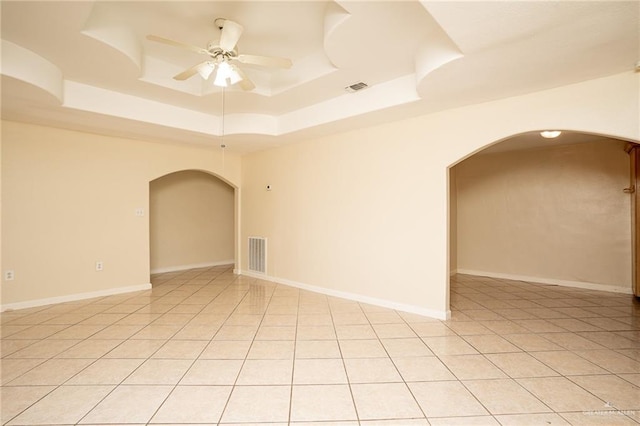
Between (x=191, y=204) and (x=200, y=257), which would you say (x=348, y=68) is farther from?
(x=200, y=257)

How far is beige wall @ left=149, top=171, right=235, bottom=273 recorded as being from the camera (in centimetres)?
672

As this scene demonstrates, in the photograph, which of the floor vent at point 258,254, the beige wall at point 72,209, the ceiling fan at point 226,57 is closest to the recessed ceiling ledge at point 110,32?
the ceiling fan at point 226,57

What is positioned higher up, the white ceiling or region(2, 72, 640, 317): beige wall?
the white ceiling

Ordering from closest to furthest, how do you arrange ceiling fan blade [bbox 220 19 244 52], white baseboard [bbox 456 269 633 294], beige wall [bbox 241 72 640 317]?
ceiling fan blade [bbox 220 19 244 52] → beige wall [bbox 241 72 640 317] → white baseboard [bbox 456 269 633 294]

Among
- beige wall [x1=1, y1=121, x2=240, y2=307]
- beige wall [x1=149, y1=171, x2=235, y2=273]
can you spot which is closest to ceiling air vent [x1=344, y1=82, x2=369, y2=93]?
beige wall [x1=1, y1=121, x2=240, y2=307]

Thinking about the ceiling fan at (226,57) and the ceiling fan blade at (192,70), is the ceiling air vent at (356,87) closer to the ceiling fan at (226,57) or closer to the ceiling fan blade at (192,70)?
the ceiling fan at (226,57)

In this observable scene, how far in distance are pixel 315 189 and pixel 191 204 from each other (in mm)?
3765

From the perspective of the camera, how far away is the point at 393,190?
4.14 metres

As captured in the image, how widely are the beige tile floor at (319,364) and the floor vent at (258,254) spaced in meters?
1.77

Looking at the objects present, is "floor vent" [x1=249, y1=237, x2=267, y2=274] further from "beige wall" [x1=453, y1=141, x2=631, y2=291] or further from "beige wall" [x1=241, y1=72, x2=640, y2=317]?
"beige wall" [x1=453, y1=141, x2=631, y2=291]

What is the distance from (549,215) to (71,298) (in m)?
8.24

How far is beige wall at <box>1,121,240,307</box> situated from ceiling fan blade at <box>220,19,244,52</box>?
11.7 ft

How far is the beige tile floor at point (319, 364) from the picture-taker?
197 cm

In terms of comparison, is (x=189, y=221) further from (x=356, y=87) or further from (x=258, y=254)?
(x=356, y=87)
